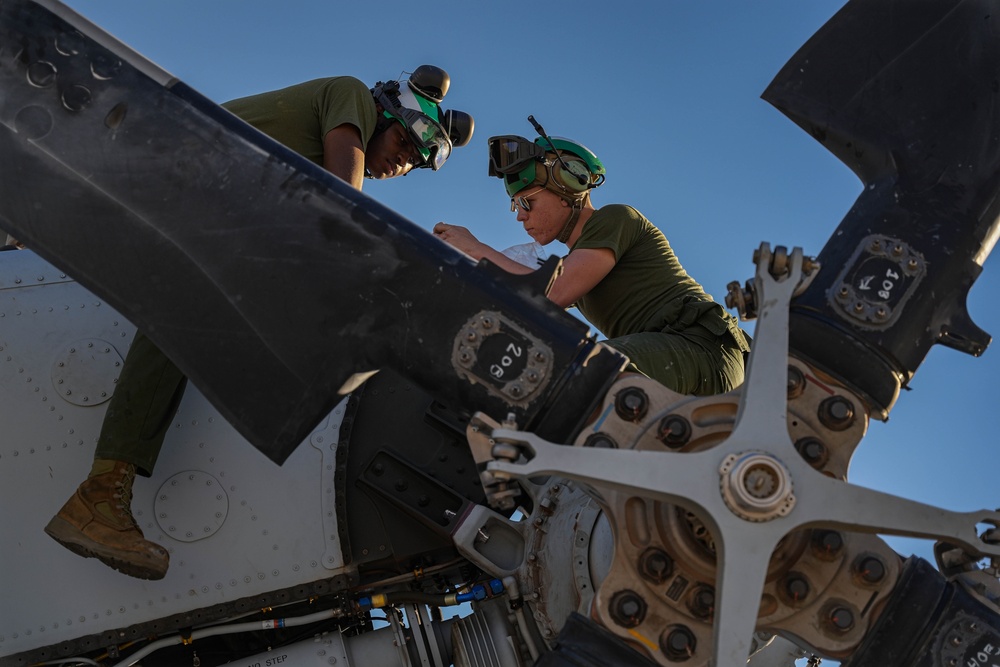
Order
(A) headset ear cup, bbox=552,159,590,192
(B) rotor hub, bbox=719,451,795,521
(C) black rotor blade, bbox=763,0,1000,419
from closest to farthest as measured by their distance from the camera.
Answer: (B) rotor hub, bbox=719,451,795,521 → (C) black rotor blade, bbox=763,0,1000,419 → (A) headset ear cup, bbox=552,159,590,192

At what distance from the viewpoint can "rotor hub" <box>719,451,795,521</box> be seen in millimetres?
3783

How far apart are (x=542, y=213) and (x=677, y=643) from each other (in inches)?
130

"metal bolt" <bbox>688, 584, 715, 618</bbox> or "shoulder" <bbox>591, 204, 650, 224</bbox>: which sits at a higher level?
"shoulder" <bbox>591, 204, 650, 224</bbox>

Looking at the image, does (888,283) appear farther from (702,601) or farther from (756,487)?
(702,601)

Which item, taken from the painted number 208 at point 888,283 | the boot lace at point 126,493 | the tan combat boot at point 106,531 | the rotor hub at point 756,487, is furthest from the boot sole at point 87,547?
the painted number 208 at point 888,283

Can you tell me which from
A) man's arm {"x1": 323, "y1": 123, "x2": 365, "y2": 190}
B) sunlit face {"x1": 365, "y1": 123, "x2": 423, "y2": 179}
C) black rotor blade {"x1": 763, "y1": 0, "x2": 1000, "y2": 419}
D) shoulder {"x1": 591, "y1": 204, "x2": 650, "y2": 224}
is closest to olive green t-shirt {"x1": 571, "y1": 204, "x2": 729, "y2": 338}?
shoulder {"x1": 591, "y1": 204, "x2": 650, "y2": 224}

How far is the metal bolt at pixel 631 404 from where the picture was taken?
4.21 m

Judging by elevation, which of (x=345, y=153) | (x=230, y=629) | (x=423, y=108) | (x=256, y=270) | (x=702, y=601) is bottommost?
(x=230, y=629)

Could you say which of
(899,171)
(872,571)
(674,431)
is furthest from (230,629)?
(899,171)

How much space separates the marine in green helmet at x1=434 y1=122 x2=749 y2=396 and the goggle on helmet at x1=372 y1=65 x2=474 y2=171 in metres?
0.45

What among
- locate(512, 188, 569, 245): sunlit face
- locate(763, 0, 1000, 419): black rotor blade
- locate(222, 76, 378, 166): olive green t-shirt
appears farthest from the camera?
locate(512, 188, 569, 245): sunlit face

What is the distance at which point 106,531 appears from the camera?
512cm

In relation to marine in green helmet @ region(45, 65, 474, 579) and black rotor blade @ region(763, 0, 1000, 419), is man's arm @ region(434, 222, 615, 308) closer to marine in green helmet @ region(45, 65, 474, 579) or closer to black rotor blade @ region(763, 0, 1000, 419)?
marine in green helmet @ region(45, 65, 474, 579)

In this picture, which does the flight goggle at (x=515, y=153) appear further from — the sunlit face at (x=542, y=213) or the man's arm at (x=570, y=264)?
the man's arm at (x=570, y=264)
